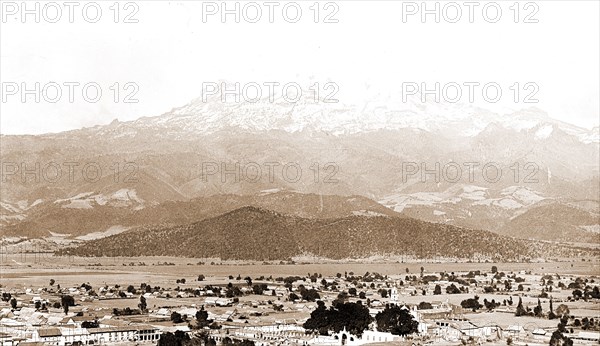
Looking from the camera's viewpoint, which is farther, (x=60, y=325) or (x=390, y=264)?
(x=390, y=264)

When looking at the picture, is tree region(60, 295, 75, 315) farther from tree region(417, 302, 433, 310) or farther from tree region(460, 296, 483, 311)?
tree region(460, 296, 483, 311)

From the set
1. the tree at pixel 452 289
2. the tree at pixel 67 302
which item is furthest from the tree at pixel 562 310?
the tree at pixel 67 302

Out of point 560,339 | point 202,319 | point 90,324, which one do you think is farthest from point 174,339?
point 560,339

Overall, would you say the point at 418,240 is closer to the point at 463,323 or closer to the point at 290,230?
the point at 290,230

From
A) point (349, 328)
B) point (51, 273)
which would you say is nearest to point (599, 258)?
point (51, 273)

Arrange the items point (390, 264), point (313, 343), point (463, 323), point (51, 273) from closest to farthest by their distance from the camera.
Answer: point (313, 343) → point (463, 323) → point (51, 273) → point (390, 264)

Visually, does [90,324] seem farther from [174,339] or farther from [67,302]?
[67,302]

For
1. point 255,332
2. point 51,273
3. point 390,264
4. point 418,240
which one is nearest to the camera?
point 255,332

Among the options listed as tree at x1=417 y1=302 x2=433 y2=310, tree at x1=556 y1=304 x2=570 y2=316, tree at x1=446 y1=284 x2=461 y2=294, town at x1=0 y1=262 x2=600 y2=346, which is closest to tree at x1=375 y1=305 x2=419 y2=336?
town at x1=0 y1=262 x2=600 y2=346
